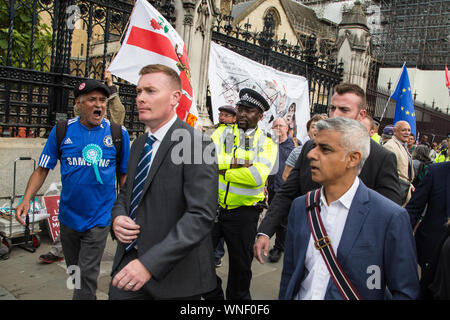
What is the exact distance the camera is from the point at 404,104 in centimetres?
802

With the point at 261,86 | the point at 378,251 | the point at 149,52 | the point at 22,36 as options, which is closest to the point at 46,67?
the point at 22,36

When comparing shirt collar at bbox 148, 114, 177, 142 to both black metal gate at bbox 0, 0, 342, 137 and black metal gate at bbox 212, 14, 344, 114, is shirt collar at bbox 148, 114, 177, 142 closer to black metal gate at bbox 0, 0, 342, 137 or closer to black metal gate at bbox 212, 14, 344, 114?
black metal gate at bbox 0, 0, 342, 137

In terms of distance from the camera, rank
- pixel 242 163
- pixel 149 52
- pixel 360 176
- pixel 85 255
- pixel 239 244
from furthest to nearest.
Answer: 1. pixel 149 52
2. pixel 242 163
3. pixel 239 244
4. pixel 85 255
5. pixel 360 176

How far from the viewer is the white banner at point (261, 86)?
859cm

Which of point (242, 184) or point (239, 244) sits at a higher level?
point (242, 184)

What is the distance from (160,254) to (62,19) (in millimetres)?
5523

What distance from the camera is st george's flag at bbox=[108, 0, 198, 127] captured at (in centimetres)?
494

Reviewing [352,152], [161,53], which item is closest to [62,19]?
[161,53]

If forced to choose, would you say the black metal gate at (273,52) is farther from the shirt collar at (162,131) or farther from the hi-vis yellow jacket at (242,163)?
the shirt collar at (162,131)

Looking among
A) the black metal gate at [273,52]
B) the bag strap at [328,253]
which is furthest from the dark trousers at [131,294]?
the black metal gate at [273,52]

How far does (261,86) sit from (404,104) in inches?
128

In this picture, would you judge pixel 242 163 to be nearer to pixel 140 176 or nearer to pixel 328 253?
pixel 140 176

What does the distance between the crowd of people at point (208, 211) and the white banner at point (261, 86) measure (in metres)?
4.78
